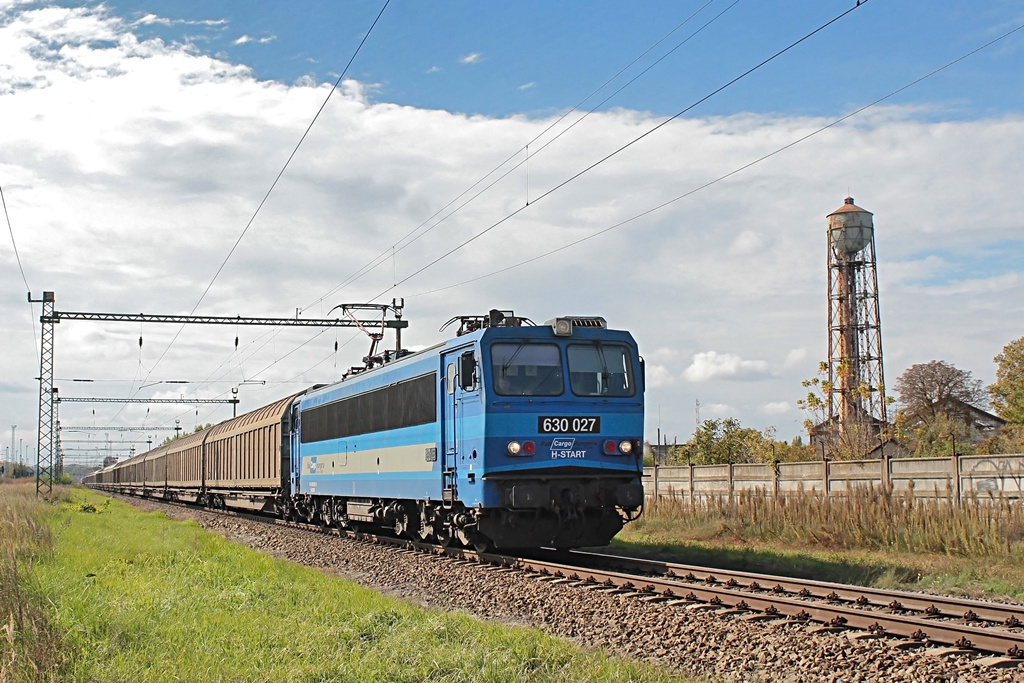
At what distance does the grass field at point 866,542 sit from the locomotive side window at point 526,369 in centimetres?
393

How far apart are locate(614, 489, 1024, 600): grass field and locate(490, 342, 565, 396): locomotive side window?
3.93m

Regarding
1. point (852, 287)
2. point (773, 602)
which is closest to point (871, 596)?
point (773, 602)

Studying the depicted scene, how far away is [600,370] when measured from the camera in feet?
48.2

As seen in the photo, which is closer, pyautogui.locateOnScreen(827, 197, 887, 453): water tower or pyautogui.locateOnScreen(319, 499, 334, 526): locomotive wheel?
pyautogui.locateOnScreen(319, 499, 334, 526): locomotive wheel

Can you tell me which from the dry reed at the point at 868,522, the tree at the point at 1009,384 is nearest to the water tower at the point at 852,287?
the tree at the point at 1009,384

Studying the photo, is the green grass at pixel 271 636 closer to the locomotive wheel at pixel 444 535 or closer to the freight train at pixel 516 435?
the freight train at pixel 516 435

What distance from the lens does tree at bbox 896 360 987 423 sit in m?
67.9

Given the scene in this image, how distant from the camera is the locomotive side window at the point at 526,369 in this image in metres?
14.1

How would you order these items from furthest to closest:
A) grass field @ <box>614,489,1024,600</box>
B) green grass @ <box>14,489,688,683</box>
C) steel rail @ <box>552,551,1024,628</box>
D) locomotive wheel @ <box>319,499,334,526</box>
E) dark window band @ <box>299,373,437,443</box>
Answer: locomotive wheel @ <box>319,499,334,526</box> < dark window band @ <box>299,373,437,443</box> < grass field @ <box>614,489,1024,600</box> < steel rail @ <box>552,551,1024,628</box> < green grass @ <box>14,489,688,683</box>

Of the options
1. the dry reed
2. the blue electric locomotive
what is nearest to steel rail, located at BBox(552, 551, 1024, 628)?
the blue electric locomotive

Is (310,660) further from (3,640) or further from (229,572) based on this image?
(229,572)

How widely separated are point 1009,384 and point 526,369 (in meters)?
54.5

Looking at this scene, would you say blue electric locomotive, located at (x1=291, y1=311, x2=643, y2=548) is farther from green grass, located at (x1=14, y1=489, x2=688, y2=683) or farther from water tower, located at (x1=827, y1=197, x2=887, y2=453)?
water tower, located at (x1=827, y1=197, x2=887, y2=453)

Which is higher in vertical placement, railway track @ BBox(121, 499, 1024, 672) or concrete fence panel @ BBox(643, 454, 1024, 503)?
concrete fence panel @ BBox(643, 454, 1024, 503)
